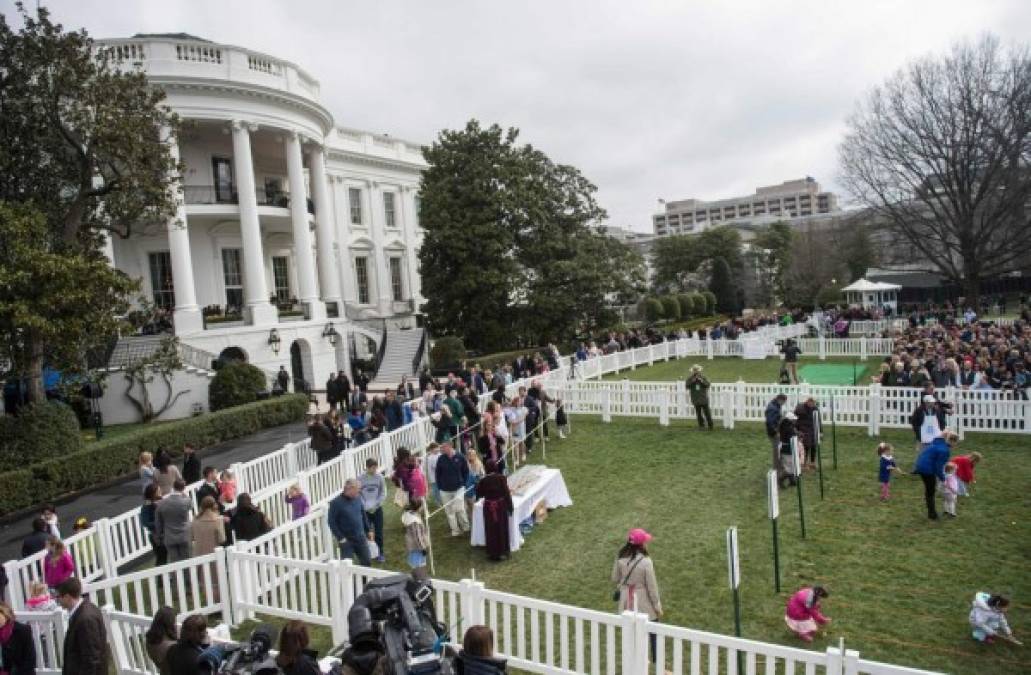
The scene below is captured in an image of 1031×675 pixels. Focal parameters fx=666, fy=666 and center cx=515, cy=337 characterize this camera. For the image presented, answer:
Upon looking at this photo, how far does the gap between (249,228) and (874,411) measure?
71.5 feet

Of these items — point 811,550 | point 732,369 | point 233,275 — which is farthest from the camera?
point 233,275

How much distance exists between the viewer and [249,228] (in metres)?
25.4

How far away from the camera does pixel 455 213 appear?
31.2m

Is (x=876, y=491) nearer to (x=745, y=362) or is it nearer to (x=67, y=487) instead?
(x=67, y=487)

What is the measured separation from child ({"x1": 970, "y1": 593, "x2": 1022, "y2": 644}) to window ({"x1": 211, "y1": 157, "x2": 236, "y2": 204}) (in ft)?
90.3

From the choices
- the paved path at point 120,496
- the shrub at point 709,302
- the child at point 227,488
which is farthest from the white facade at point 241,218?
the shrub at point 709,302

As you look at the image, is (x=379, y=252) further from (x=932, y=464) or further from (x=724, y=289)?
(x=932, y=464)

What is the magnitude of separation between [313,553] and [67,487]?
29.0 ft

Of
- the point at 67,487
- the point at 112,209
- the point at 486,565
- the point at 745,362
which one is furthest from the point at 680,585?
the point at 745,362

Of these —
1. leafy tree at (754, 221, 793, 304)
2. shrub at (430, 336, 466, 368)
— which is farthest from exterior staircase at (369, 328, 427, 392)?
leafy tree at (754, 221, 793, 304)

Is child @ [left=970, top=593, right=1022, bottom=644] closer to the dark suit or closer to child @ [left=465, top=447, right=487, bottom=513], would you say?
child @ [left=465, top=447, right=487, bottom=513]

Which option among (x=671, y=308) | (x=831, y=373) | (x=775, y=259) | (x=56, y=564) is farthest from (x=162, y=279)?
(x=775, y=259)

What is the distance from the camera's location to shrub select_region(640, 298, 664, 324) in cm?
5069

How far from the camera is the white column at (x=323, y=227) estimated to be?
1170 inches
